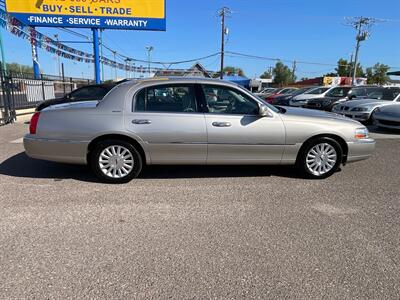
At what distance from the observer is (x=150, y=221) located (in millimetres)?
3445

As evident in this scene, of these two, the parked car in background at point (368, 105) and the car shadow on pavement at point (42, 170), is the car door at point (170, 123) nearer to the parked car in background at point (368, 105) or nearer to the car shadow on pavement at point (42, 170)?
the car shadow on pavement at point (42, 170)

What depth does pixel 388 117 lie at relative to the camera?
377 inches

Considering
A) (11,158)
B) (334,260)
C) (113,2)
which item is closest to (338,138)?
(334,260)

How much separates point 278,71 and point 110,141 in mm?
114276

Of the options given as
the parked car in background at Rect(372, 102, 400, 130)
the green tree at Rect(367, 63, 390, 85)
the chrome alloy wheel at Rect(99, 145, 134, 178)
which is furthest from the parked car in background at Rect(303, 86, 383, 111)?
the green tree at Rect(367, 63, 390, 85)

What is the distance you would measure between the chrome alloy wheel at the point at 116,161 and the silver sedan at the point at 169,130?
0.01m

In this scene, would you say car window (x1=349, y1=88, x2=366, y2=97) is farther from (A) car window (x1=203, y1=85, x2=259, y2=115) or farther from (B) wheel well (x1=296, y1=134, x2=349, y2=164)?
(A) car window (x1=203, y1=85, x2=259, y2=115)

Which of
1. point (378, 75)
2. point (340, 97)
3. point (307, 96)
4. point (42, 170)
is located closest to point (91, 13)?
point (307, 96)

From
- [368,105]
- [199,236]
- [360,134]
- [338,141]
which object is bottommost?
[199,236]

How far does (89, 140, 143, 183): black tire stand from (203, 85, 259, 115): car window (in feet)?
4.44

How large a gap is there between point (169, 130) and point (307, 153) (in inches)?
85.9

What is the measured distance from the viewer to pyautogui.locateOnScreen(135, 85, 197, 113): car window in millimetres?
4555

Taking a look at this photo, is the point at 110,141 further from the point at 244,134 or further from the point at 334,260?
the point at 334,260

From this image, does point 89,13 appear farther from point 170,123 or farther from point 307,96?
point 170,123
